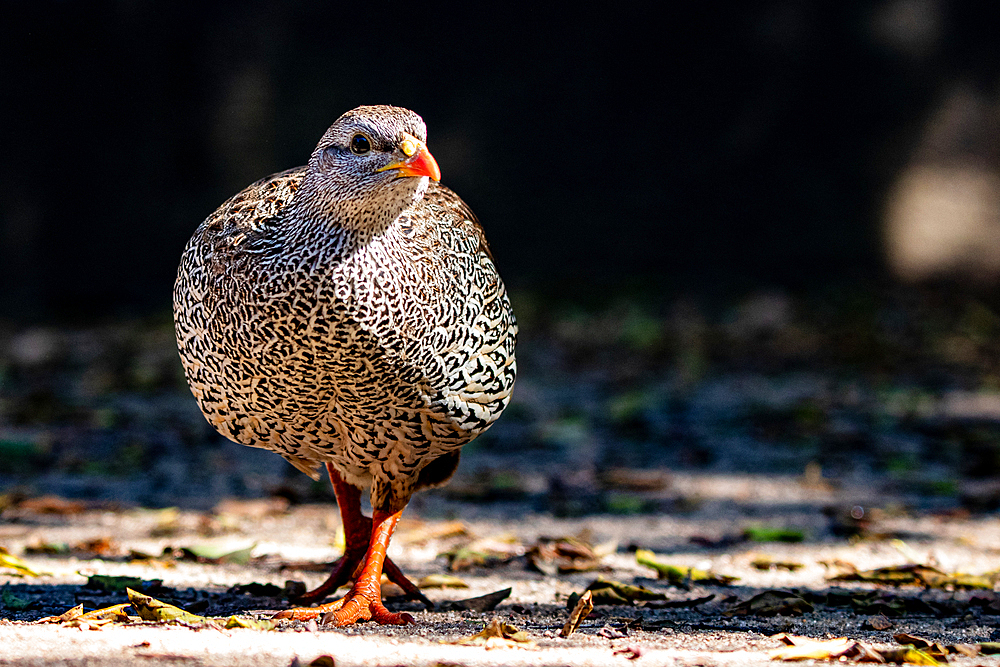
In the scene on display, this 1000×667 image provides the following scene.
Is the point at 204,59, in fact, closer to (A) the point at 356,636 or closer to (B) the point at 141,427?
(B) the point at 141,427

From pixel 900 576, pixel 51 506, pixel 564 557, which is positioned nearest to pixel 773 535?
pixel 900 576

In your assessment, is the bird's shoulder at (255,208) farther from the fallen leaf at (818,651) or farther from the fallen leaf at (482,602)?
the fallen leaf at (818,651)

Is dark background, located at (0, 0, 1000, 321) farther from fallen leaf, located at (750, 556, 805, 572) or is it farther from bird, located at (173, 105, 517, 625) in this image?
bird, located at (173, 105, 517, 625)

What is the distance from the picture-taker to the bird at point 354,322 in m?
3.14

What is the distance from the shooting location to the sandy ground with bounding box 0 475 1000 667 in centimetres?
286

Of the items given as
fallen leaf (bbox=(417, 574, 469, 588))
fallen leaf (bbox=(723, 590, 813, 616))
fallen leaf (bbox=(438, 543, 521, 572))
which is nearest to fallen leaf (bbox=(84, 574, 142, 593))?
fallen leaf (bbox=(417, 574, 469, 588))

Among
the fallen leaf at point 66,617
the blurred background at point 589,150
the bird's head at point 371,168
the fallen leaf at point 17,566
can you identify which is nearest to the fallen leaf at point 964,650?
the bird's head at point 371,168

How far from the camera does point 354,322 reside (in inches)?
123

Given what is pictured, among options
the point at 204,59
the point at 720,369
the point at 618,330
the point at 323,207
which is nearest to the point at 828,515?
the point at 323,207

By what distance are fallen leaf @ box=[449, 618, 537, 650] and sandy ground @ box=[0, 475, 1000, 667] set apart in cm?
4

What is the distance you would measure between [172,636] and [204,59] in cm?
872

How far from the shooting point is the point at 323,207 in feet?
10.6

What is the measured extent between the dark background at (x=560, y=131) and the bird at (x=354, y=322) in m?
7.43

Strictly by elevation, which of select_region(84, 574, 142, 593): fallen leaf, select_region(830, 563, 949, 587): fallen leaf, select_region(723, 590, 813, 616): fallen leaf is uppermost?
select_region(830, 563, 949, 587): fallen leaf
